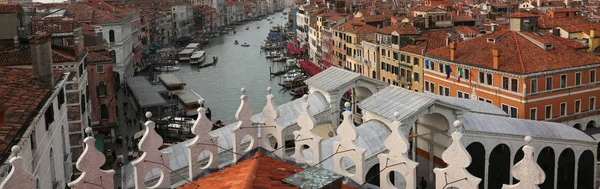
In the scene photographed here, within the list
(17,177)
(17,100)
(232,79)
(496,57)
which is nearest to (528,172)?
(17,177)

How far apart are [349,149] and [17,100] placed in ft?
21.5

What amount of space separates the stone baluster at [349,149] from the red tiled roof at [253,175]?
243mm

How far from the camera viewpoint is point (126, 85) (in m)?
36.0

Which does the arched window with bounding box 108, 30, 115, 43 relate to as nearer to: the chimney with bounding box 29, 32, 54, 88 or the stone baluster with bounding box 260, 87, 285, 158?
the chimney with bounding box 29, 32, 54, 88

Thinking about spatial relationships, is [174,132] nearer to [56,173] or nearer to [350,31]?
[56,173]

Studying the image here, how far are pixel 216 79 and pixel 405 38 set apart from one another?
1806 cm

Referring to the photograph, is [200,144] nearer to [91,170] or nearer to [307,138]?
[307,138]

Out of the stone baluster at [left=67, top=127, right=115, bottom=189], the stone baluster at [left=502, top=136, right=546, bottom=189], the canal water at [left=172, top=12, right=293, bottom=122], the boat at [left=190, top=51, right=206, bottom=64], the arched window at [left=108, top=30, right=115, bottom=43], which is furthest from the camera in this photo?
the boat at [left=190, top=51, right=206, bottom=64]

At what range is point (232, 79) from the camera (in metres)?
43.6

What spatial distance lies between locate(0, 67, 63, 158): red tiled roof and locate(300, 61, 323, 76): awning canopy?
99.2 ft

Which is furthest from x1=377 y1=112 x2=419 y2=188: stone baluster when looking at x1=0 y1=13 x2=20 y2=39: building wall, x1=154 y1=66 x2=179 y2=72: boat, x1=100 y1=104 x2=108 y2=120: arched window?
x1=154 y1=66 x2=179 y2=72: boat

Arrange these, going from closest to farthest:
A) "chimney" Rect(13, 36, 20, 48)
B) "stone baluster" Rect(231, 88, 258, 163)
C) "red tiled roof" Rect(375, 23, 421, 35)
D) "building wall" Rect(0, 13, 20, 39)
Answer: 1. "stone baluster" Rect(231, 88, 258, 163)
2. "chimney" Rect(13, 36, 20, 48)
3. "building wall" Rect(0, 13, 20, 39)
4. "red tiled roof" Rect(375, 23, 421, 35)

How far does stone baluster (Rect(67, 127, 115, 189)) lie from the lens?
568 cm

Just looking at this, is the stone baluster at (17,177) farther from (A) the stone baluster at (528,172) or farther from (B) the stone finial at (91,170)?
(A) the stone baluster at (528,172)
